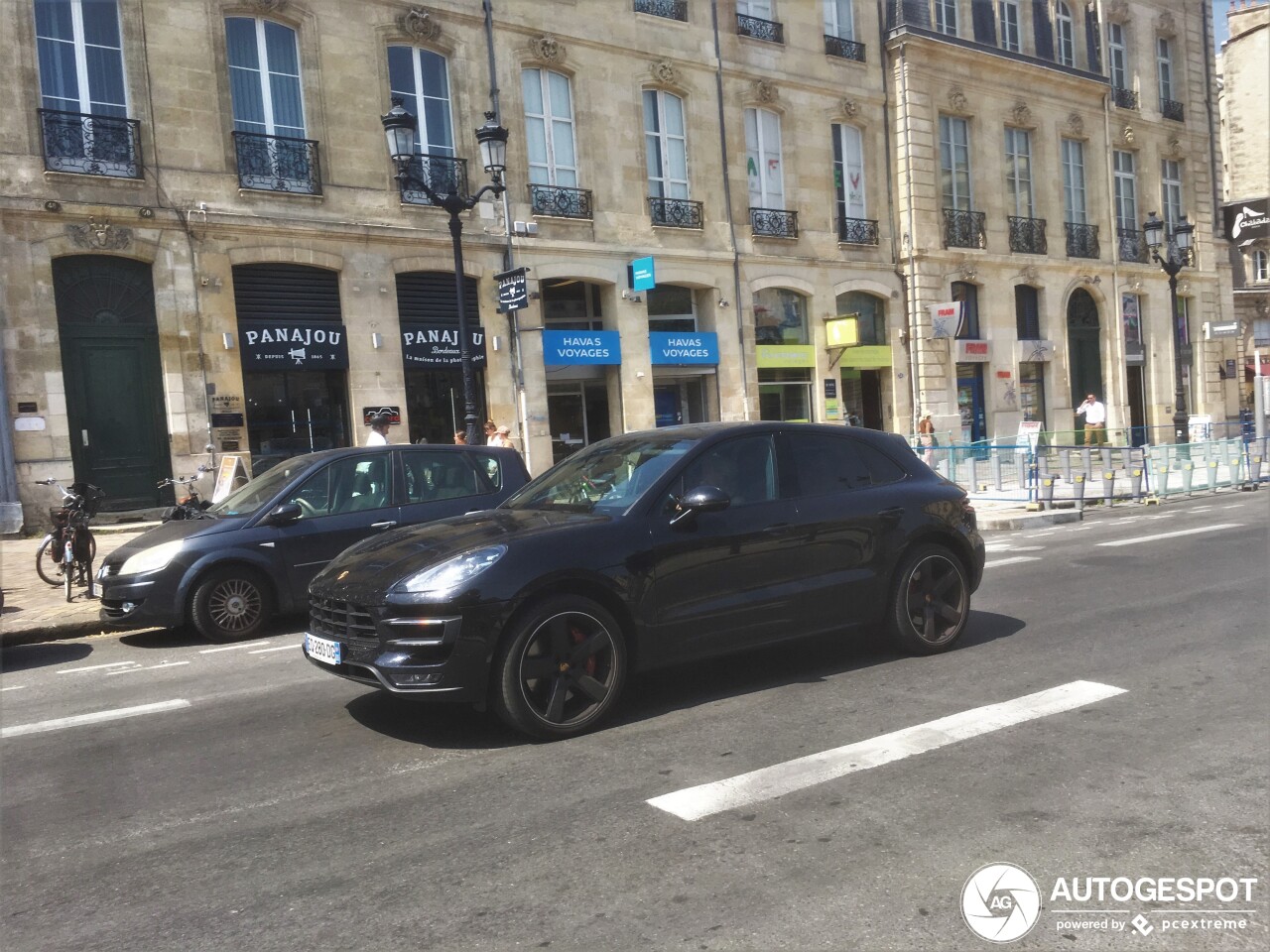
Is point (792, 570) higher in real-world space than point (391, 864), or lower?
higher

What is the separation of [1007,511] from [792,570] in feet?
41.5

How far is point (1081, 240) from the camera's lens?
32.0m

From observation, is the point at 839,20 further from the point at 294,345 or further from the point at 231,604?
the point at 231,604

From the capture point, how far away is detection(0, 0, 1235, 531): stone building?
16.5 meters

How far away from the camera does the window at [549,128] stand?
21266 mm

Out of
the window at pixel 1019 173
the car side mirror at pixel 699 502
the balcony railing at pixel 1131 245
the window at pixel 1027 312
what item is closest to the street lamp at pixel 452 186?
the car side mirror at pixel 699 502

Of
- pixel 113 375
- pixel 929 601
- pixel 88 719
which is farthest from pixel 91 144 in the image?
pixel 929 601

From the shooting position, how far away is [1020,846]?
372 centimetres

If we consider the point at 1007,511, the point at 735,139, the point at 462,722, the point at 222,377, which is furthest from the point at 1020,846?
the point at 735,139

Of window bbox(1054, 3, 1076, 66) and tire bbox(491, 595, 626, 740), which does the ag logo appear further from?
window bbox(1054, 3, 1076, 66)

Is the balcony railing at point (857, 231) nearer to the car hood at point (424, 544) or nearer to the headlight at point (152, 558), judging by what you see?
the headlight at point (152, 558)

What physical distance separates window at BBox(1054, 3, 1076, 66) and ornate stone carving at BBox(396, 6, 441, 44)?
20.9m

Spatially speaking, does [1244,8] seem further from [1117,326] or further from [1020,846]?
[1020,846]

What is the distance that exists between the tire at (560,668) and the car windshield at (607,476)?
2.35ft
